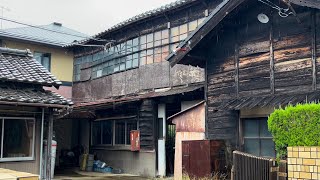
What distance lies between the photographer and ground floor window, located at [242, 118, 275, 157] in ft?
32.4

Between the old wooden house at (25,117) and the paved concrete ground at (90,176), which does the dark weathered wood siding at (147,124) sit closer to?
the paved concrete ground at (90,176)

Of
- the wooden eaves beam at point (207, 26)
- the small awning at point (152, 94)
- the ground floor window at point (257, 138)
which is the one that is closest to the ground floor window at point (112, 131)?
the small awning at point (152, 94)

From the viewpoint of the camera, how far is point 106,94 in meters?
20.6

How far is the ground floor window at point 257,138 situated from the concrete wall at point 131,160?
6.90 meters

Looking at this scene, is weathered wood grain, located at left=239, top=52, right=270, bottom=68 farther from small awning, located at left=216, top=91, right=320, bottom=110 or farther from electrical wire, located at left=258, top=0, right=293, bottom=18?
electrical wire, located at left=258, top=0, right=293, bottom=18

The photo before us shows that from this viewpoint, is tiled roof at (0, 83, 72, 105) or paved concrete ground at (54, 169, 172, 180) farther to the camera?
paved concrete ground at (54, 169, 172, 180)

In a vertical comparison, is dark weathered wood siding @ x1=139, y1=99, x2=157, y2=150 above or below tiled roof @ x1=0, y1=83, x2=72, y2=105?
below

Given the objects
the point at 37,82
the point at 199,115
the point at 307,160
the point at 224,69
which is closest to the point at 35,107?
the point at 37,82

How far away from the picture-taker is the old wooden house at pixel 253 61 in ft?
30.6

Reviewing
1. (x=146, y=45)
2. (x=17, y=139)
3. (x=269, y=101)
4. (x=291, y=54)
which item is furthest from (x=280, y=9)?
(x=146, y=45)

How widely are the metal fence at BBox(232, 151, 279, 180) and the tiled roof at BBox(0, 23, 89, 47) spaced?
52.8ft

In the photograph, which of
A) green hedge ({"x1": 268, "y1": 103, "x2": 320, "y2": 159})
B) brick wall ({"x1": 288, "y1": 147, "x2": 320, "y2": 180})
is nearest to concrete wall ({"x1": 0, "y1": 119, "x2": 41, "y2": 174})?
green hedge ({"x1": 268, "y1": 103, "x2": 320, "y2": 159})

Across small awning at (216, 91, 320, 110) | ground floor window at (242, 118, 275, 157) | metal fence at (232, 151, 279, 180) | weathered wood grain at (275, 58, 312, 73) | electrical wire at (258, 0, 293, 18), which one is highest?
electrical wire at (258, 0, 293, 18)

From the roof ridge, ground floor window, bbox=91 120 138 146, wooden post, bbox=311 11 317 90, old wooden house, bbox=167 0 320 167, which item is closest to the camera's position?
wooden post, bbox=311 11 317 90
